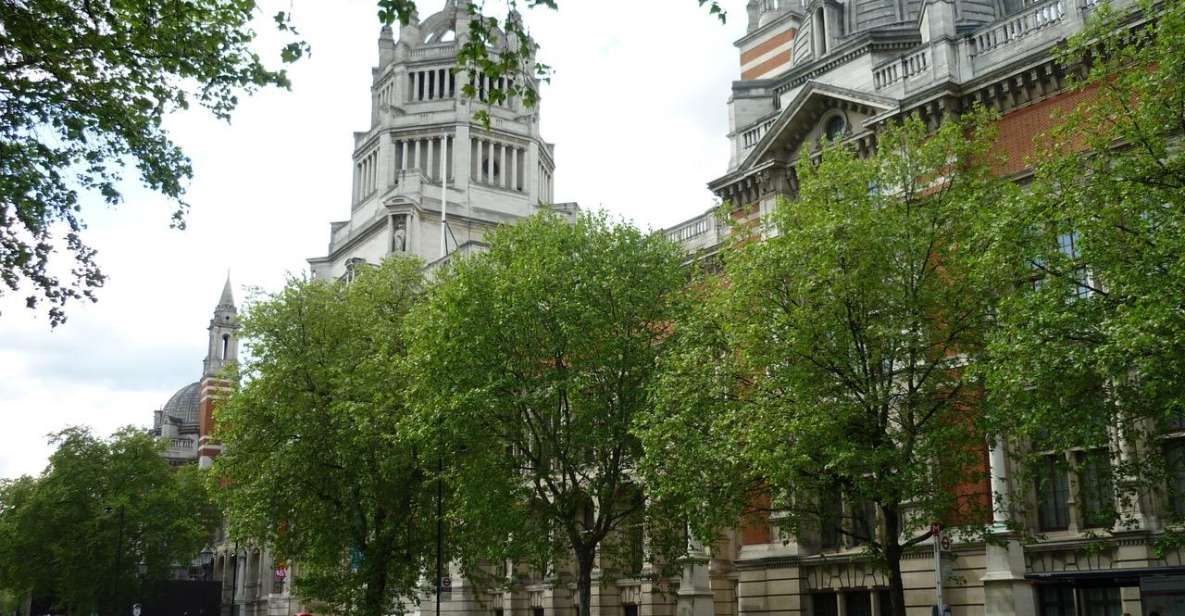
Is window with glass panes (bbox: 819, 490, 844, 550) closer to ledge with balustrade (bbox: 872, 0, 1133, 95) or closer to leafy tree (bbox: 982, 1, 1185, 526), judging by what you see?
leafy tree (bbox: 982, 1, 1185, 526)

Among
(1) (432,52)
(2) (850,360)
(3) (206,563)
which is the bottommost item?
(3) (206,563)

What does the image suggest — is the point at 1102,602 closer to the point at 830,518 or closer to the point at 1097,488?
the point at 1097,488

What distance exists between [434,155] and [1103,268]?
6654 cm

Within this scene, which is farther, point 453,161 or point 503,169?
point 503,169

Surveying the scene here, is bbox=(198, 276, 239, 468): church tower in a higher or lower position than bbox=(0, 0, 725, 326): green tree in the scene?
higher

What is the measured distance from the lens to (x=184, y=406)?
132000mm

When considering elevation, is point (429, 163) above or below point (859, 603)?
above

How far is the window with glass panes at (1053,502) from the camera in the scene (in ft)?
88.5

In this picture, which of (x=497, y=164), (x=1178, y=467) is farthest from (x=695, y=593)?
(x=497, y=164)

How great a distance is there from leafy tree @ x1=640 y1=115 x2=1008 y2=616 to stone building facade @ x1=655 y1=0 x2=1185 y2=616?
5.80 feet

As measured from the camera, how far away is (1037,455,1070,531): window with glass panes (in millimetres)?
26986

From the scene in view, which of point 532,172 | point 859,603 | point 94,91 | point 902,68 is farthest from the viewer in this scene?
point 532,172

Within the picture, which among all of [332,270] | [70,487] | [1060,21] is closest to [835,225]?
[1060,21]

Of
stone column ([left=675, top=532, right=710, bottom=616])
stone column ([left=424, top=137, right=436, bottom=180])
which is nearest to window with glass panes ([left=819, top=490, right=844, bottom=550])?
stone column ([left=675, top=532, right=710, bottom=616])
